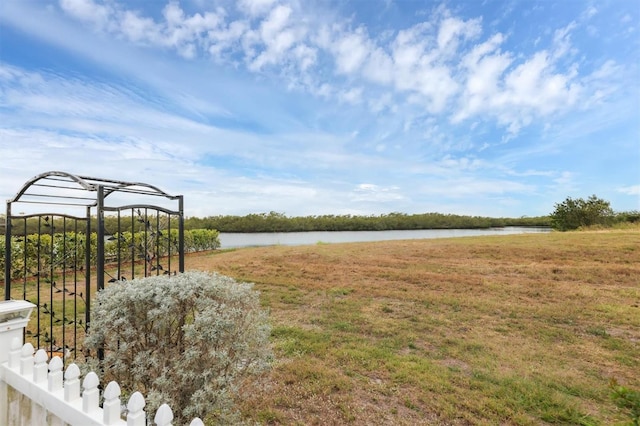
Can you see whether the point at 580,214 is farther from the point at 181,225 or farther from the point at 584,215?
the point at 181,225

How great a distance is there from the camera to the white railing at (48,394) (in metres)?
1.29

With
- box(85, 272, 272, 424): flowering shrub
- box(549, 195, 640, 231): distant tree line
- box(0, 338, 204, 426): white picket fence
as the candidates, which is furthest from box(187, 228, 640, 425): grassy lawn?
box(549, 195, 640, 231): distant tree line

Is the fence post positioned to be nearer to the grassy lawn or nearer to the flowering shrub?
the flowering shrub

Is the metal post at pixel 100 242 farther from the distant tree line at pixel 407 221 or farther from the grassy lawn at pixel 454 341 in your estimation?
the distant tree line at pixel 407 221

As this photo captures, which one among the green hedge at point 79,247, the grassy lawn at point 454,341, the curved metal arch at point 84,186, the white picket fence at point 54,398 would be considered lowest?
the grassy lawn at point 454,341

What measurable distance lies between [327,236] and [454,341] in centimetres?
1047

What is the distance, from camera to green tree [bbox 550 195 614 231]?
54.1ft

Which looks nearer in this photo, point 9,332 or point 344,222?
point 9,332

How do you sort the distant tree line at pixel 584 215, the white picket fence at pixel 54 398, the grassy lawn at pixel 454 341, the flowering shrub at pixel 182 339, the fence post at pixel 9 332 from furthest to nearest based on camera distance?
1. the distant tree line at pixel 584 215
2. the grassy lawn at pixel 454 341
3. the fence post at pixel 9 332
4. the flowering shrub at pixel 182 339
5. the white picket fence at pixel 54 398

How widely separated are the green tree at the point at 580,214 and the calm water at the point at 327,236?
4.59 metres

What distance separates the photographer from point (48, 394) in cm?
158

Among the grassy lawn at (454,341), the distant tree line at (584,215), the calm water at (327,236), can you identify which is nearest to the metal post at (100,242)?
the grassy lawn at (454,341)

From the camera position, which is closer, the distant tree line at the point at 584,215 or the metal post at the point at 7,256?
the metal post at the point at 7,256

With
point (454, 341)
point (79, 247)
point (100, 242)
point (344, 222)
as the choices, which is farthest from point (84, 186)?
point (344, 222)
